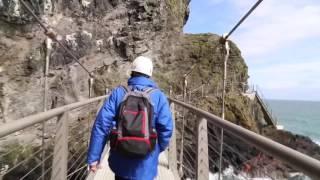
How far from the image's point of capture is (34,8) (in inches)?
833

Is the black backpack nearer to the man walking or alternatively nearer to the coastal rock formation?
the man walking

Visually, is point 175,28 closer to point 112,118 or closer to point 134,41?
point 134,41

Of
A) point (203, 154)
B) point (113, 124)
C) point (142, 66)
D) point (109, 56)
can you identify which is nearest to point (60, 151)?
point (113, 124)

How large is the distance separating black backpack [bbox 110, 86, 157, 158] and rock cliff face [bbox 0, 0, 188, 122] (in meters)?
16.6

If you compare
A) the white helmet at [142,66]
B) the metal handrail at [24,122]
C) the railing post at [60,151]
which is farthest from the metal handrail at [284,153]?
the railing post at [60,151]

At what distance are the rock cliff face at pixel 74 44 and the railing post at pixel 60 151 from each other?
1602 centimetres

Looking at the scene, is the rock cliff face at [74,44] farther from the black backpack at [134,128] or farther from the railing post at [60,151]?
the black backpack at [134,128]

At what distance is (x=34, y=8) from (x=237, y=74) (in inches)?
615

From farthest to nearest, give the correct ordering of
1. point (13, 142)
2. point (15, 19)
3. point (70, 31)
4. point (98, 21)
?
point (98, 21)
point (70, 31)
point (15, 19)
point (13, 142)

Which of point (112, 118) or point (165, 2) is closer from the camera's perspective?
point (112, 118)

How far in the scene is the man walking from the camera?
2.74 m

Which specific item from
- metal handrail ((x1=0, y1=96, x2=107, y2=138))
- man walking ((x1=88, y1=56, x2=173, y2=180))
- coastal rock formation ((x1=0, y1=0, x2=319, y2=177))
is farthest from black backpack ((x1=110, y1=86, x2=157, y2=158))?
coastal rock formation ((x1=0, y1=0, x2=319, y2=177))

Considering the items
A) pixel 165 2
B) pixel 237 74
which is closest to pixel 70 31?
pixel 165 2

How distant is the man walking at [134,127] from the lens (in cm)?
274
